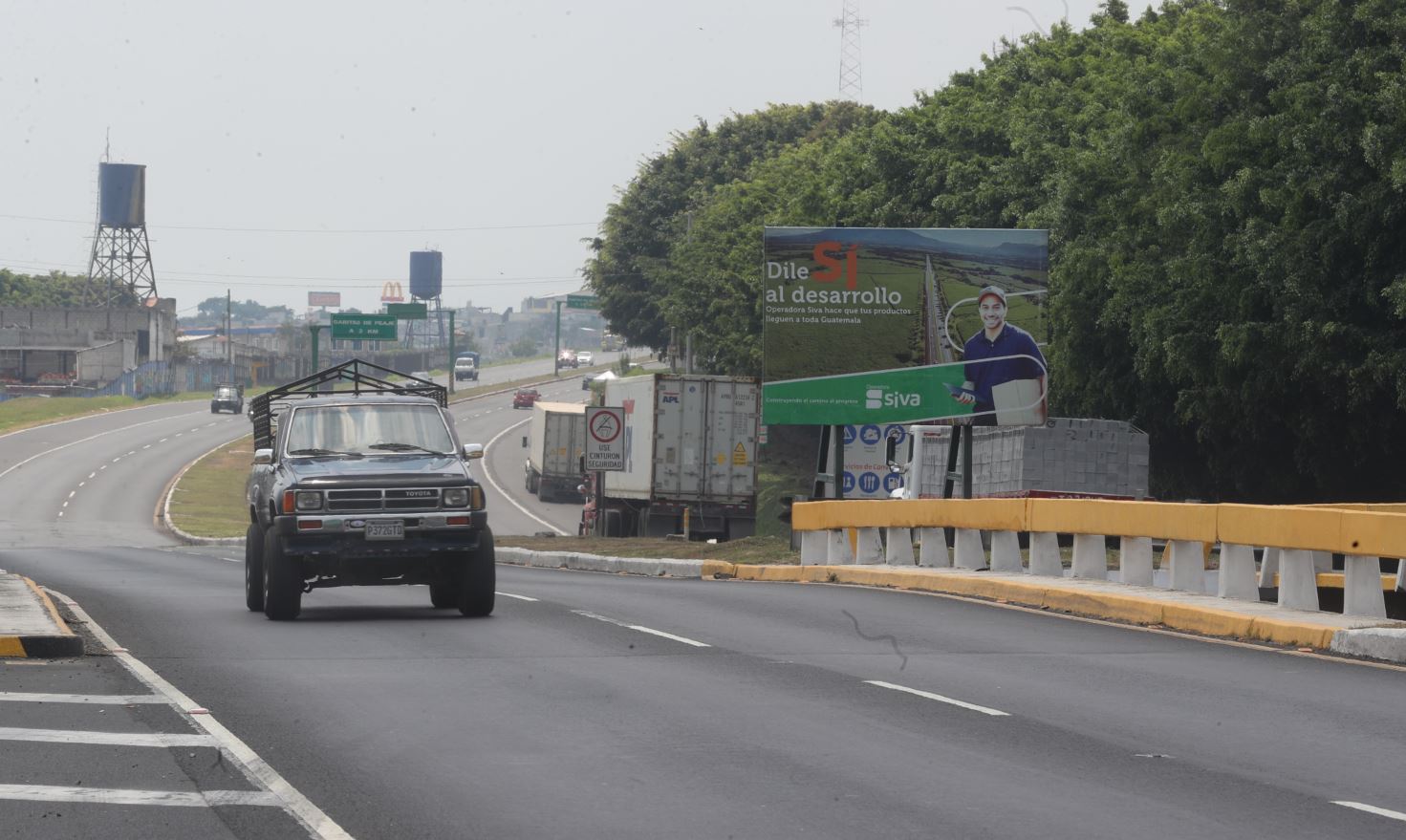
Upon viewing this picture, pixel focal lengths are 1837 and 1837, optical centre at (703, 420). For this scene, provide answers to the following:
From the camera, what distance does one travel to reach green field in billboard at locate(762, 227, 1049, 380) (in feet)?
101

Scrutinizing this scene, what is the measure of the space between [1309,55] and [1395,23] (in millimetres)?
1901

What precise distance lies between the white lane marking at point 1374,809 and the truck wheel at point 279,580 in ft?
35.1

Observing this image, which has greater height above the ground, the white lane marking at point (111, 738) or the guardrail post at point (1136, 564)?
the guardrail post at point (1136, 564)

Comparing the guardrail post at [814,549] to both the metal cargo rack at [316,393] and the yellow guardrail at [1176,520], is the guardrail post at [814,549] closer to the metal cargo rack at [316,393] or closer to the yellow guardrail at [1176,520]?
the yellow guardrail at [1176,520]

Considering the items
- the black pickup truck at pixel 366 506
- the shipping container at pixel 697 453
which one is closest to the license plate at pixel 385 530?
the black pickup truck at pixel 366 506

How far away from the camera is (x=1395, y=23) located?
30.2 m

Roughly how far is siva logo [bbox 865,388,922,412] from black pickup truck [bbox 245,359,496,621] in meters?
13.6

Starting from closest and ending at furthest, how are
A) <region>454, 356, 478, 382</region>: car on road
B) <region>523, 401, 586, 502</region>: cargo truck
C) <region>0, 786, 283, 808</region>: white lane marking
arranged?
<region>0, 786, 283, 808</region>: white lane marking → <region>523, 401, 586, 502</region>: cargo truck → <region>454, 356, 478, 382</region>: car on road

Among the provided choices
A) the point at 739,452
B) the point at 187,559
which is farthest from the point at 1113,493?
the point at 187,559

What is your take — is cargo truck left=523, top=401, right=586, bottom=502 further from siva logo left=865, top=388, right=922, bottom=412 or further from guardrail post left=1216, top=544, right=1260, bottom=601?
guardrail post left=1216, top=544, right=1260, bottom=601

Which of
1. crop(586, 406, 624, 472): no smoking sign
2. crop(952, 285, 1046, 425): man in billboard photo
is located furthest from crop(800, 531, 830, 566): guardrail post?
crop(586, 406, 624, 472): no smoking sign

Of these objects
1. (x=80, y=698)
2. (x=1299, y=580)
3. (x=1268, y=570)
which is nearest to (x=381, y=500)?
(x=80, y=698)

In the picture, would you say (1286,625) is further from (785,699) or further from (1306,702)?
(785,699)

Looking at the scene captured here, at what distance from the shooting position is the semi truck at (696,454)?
151 feet
